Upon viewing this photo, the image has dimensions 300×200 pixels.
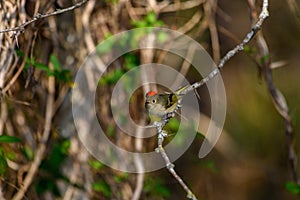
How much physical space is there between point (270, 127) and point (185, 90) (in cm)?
236

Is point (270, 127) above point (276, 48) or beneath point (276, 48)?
beneath

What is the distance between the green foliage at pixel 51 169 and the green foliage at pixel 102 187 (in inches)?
5.3

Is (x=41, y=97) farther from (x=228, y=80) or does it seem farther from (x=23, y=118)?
(x=228, y=80)

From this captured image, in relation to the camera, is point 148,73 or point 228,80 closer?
point 148,73

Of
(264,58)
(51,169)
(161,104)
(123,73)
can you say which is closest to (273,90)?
(264,58)

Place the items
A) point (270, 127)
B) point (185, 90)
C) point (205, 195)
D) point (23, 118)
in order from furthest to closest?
point (270, 127)
point (205, 195)
point (23, 118)
point (185, 90)

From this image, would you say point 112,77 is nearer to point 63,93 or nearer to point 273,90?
point 63,93

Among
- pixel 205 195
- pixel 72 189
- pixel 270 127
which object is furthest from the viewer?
pixel 270 127

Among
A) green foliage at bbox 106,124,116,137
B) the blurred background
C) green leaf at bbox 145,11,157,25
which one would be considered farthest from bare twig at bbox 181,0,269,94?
green foliage at bbox 106,124,116,137

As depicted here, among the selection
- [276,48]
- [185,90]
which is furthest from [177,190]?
[185,90]

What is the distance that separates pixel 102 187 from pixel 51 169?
188mm

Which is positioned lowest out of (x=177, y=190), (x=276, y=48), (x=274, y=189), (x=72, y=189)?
(x=274, y=189)

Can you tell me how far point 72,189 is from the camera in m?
2.00

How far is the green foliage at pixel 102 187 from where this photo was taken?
1.96m
